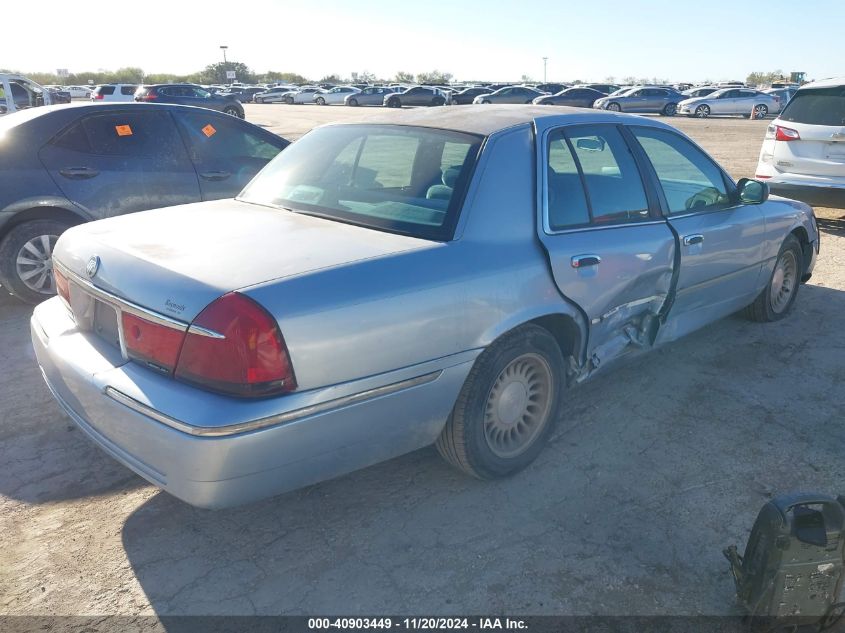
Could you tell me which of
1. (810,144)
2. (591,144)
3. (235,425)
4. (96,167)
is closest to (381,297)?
(235,425)

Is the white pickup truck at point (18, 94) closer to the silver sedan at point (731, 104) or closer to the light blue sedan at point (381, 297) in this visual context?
the light blue sedan at point (381, 297)

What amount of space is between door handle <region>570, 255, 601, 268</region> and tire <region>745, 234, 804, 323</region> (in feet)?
8.01

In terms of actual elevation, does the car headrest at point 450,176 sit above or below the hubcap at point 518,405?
above

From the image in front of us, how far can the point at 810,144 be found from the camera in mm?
8141

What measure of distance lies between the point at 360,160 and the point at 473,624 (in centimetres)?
227

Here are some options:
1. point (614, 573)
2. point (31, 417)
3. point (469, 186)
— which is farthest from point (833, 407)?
point (31, 417)

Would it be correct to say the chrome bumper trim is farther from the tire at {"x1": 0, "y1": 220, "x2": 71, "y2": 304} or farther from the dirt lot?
the tire at {"x1": 0, "y1": 220, "x2": 71, "y2": 304}

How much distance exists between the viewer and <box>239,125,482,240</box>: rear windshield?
303 centimetres

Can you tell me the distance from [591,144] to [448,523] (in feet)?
6.75

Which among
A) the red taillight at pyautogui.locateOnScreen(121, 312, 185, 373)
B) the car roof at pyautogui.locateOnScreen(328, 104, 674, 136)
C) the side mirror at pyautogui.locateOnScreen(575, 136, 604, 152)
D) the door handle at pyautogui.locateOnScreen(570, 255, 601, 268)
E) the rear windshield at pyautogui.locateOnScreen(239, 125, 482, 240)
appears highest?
the car roof at pyautogui.locateOnScreen(328, 104, 674, 136)

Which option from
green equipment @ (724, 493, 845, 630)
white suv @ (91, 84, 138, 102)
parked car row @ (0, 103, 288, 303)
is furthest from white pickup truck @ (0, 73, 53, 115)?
green equipment @ (724, 493, 845, 630)

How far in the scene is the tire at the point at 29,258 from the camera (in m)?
5.36

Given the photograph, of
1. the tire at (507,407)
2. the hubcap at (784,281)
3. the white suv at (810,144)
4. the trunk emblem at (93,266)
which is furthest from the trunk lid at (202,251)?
the white suv at (810,144)

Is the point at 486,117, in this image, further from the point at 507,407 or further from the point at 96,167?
the point at 96,167
